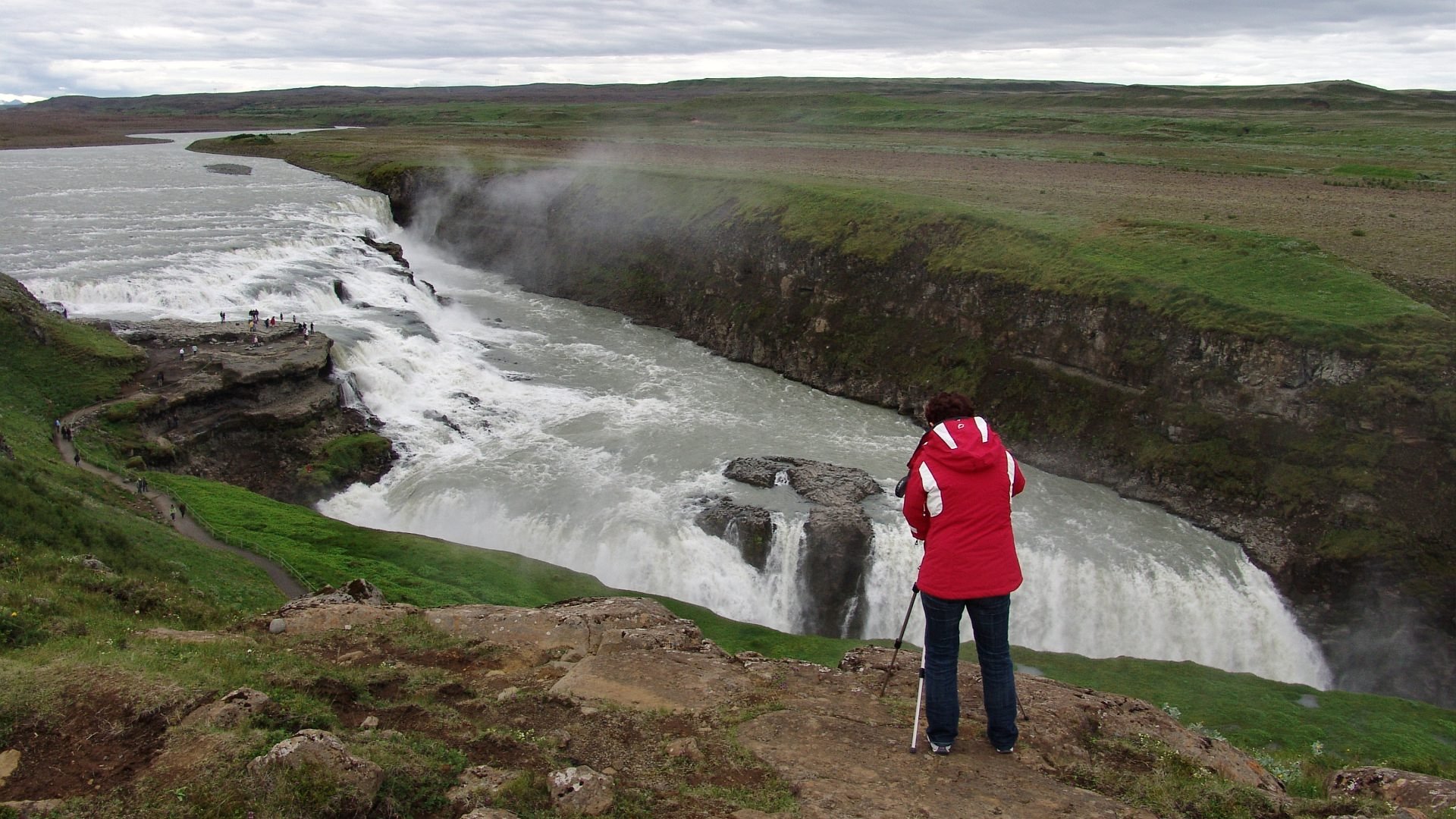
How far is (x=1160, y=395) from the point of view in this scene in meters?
34.8

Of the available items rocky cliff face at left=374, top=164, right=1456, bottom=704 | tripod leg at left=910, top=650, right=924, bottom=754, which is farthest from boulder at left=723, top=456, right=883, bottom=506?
tripod leg at left=910, top=650, right=924, bottom=754

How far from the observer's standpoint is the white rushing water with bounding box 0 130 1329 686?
27.9m

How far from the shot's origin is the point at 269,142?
111 meters

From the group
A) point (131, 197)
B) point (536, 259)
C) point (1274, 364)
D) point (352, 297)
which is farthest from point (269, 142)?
point (1274, 364)

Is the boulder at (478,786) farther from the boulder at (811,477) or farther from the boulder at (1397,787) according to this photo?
the boulder at (811,477)

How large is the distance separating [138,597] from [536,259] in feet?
178

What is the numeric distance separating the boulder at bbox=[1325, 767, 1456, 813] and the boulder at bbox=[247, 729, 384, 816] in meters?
9.26

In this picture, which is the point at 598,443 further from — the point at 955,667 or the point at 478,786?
the point at 478,786

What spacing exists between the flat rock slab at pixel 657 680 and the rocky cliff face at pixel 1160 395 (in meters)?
24.5

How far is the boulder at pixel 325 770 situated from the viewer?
7.07 metres

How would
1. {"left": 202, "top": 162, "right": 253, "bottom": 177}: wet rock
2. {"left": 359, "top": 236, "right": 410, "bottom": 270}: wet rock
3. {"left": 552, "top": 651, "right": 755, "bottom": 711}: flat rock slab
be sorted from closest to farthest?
{"left": 552, "top": 651, "right": 755, "bottom": 711}: flat rock slab → {"left": 359, "top": 236, "right": 410, "bottom": 270}: wet rock → {"left": 202, "top": 162, "right": 253, "bottom": 177}: wet rock

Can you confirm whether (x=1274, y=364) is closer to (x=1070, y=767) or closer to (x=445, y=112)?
(x=1070, y=767)

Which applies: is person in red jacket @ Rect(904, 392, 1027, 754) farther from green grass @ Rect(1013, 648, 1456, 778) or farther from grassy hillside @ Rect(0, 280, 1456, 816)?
green grass @ Rect(1013, 648, 1456, 778)

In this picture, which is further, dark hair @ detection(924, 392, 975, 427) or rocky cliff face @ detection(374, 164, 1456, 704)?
rocky cliff face @ detection(374, 164, 1456, 704)
